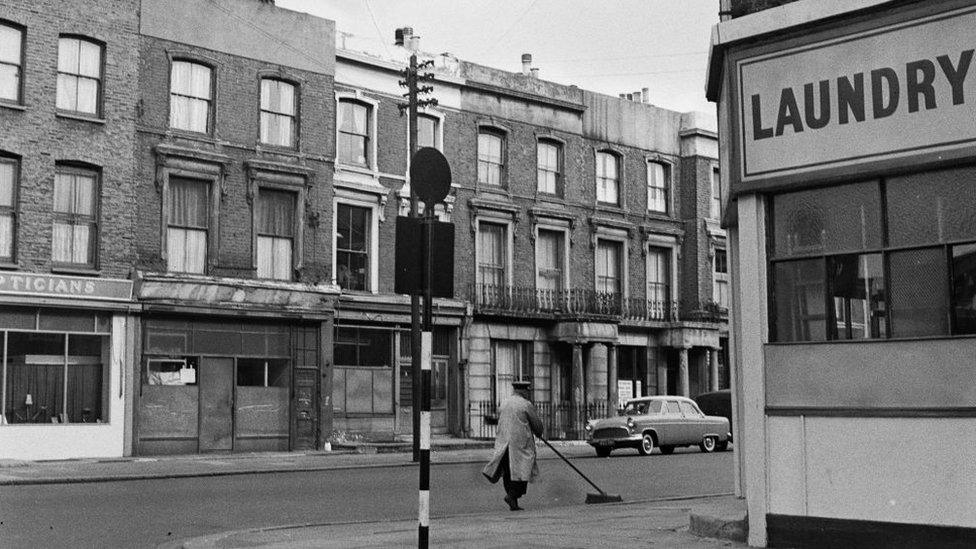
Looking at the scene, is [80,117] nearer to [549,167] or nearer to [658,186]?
[549,167]

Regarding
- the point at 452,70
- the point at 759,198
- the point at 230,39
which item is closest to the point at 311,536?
the point at 759,198

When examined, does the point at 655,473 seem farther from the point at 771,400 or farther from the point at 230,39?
the point at 230,39

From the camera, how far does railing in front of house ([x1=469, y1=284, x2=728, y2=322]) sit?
3575 centimetres

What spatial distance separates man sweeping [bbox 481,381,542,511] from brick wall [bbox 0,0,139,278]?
14.5m

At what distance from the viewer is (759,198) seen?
38.0 ft

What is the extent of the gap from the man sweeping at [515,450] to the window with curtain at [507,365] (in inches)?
772

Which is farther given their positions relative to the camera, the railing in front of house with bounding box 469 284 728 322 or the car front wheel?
the railing in front of house with bounding box 469 284 728 322

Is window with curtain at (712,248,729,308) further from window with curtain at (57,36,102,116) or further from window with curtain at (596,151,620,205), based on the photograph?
window with curtain at (57,36,102,116)

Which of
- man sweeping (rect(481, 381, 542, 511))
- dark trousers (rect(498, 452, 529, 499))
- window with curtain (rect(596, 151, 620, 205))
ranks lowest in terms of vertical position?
dark trousers (rect(498, 452, 529, 499))

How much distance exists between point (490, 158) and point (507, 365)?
6254 mm

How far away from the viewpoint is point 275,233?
30922 millimetres

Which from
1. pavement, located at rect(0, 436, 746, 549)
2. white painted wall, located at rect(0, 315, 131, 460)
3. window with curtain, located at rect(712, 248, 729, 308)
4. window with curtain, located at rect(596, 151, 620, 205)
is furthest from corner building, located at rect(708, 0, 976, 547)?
window with curtain, located at rect(712, 248, 729, 308)

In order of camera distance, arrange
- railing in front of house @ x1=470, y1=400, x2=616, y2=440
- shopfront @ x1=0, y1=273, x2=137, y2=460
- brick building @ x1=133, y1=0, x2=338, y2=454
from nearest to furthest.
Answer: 1. shopfront @ x1=0, y1=273, x2=137, y2=460
2. brick building @ x1=133, y1=0, x2=338, y2=454
3. railing in front of house @ x1=470, y1=400, x2=616, y2=440

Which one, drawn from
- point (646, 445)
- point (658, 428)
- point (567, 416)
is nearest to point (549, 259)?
point (567, 416)
